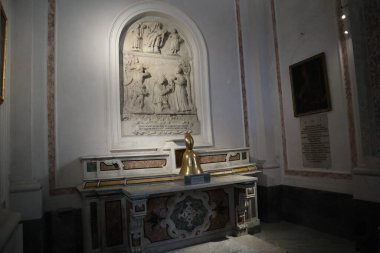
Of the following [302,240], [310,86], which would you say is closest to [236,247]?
[302,240]

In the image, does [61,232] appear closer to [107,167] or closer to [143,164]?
[107,167]

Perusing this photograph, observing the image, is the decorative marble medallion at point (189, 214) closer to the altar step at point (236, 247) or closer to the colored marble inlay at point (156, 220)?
the colored marble inlay at point (156, 220)

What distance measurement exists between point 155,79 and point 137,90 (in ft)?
1.26

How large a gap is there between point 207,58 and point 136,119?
1.75 metres

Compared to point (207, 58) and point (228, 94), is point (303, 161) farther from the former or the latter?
point (207, 58)

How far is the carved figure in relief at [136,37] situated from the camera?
450 cm

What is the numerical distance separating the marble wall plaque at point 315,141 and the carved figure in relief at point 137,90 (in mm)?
2703

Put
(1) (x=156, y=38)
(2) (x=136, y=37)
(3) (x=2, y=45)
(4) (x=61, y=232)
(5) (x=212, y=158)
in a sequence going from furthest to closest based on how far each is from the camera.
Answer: (1) (x=156, y=38), (2) (x=136, y=37), (5) (x=212, y=158), (4) (x=61, y=232), (3) (x=2, y=45)

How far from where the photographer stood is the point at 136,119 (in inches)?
171

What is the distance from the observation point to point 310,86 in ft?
14.3

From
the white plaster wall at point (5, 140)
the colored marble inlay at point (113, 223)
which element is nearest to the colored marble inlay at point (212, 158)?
the colored marble inlay at point (113, 223)

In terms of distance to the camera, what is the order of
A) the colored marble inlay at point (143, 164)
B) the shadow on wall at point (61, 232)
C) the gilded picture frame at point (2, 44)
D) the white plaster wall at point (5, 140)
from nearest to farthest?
the gilded picture frame at point (2, 44)
the white plaster wall at point (5, 140)
the shadow on wall at point (61, 232)
the colored marble inlay at point (143, 164)

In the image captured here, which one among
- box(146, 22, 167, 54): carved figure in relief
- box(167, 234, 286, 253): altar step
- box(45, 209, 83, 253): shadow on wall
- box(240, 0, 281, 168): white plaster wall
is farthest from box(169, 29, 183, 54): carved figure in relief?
box(167, 234, 286, 253): altar step

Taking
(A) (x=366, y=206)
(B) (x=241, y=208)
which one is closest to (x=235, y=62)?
(B) (x=241, y=208)
